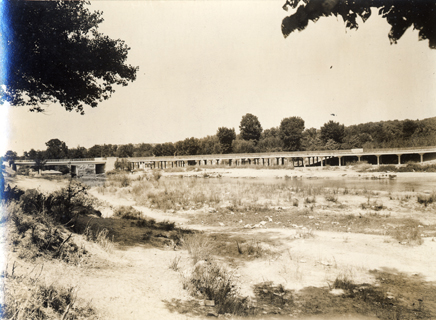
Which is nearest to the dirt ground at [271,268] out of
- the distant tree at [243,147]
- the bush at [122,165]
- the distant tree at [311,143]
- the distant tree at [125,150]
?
the bush at [122,165]

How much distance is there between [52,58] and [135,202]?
1401 cm

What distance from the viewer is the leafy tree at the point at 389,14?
3271 mm

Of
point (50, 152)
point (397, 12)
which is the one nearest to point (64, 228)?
point (397, 12)

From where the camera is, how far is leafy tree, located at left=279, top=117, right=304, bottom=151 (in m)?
78.6

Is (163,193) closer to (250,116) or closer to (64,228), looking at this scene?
(64,228)

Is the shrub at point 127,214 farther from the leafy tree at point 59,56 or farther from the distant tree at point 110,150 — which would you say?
the distant tree at point 110,150

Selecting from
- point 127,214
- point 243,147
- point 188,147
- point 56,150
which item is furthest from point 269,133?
point 127,214

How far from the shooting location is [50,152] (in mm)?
56844

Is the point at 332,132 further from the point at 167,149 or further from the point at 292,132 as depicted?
the point at 167,149

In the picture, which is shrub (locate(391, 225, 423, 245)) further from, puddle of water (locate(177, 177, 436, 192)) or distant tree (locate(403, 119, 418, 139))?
distant tree (locate(403, 119, 418, 139))

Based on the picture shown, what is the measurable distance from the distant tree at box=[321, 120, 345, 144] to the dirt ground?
62767 millimetres

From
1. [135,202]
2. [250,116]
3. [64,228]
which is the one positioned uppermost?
[250,116]

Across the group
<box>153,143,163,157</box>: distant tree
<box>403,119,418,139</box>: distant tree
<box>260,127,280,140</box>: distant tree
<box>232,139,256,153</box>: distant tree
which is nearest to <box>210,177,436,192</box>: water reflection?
<box>403,119,418,139</box>: distant tree

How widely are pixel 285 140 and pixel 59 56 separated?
250 feet
